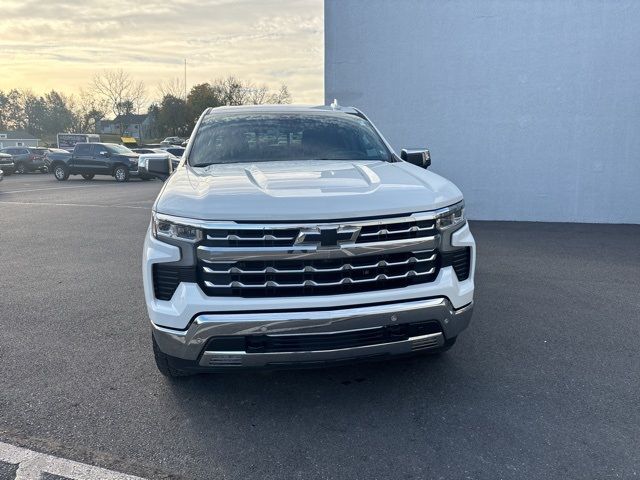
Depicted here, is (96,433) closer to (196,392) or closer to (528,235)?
(196,392)

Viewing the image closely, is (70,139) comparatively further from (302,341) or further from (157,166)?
(302,341)

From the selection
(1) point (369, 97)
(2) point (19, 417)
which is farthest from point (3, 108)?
(2) point (19, 417)

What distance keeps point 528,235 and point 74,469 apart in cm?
831

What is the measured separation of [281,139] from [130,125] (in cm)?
8610

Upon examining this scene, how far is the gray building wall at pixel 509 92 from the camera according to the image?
9.90 metres

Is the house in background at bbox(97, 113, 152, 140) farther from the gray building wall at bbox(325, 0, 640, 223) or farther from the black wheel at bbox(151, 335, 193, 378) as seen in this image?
the black wheel at bbox(151, 335, 193, 378)

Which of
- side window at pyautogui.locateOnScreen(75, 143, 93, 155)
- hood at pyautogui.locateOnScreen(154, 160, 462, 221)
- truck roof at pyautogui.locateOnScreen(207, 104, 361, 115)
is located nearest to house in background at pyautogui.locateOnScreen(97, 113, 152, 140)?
side window at pyautogui.locateOnScreen(75, 143, 93, 155)

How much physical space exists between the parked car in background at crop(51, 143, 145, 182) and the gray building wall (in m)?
16.1

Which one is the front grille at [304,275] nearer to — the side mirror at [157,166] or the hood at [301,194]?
the hood at [301,194]

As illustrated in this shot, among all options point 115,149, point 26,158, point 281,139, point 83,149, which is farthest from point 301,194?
point 26,158

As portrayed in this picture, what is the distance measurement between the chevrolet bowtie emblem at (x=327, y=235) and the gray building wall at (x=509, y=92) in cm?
851

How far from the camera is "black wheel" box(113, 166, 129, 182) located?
78.5 feet

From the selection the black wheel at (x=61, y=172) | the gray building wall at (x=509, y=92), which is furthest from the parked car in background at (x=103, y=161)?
the gray building wall at (x=509, y=92)

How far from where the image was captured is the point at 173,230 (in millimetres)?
2848
